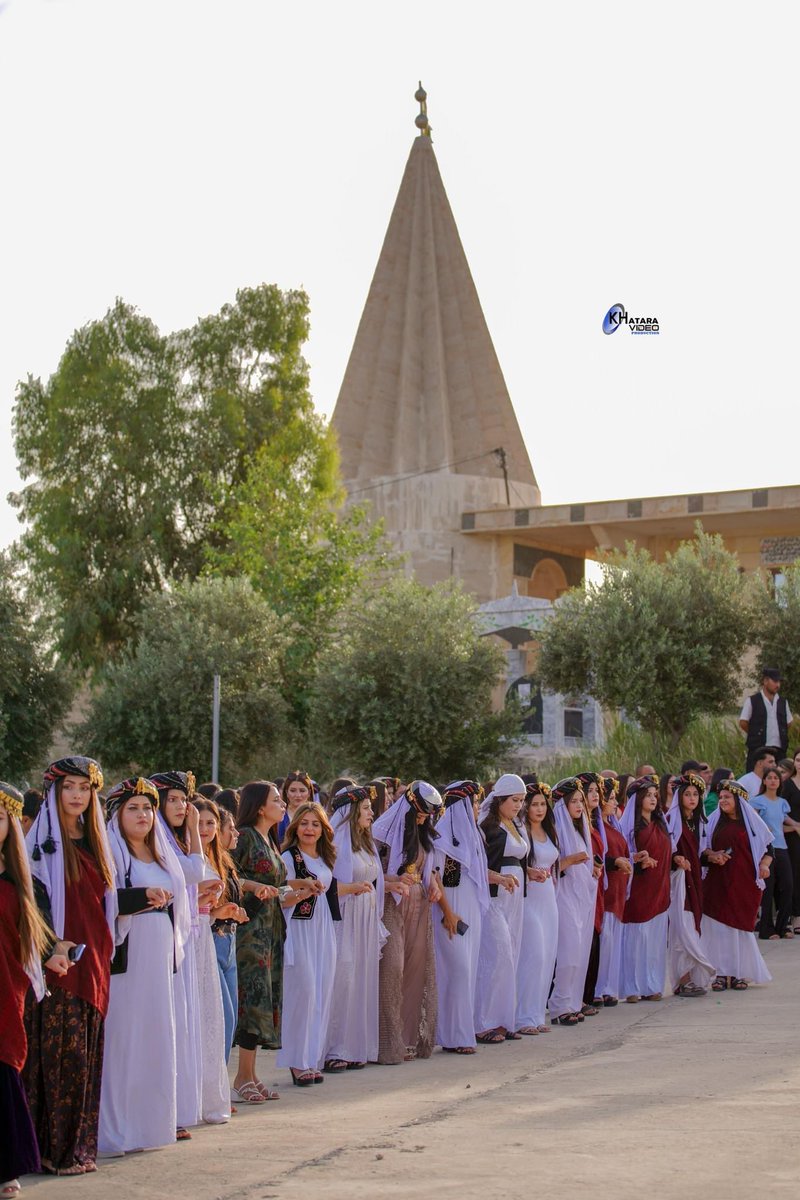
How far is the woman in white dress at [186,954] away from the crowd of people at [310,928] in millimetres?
13

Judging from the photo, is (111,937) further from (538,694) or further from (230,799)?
(538,694)

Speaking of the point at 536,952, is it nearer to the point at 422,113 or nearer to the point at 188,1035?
the point at 188,1035

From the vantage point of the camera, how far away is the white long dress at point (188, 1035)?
7.30 metres

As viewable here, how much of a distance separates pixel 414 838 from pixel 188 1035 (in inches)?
106

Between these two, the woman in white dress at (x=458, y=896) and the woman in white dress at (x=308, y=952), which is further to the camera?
the woman in white dress at (x=458, y=896)

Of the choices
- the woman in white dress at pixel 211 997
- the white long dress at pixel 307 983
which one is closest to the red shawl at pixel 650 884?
the white long dress at pixel 307 983

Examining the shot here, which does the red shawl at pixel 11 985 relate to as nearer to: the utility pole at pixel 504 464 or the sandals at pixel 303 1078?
the sandals at pixel 303 1078

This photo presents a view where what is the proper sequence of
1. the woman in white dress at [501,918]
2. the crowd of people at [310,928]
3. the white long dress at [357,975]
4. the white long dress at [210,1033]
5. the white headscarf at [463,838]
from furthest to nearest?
1. the woman in white dress at [501,918]
2. the white headscarf at [463,838]
3. the white long dress at [357,975]
4. the white long dress at [210,1033]
5. the crowd of people at [310,928]

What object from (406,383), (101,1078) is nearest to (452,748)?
(101,1078)

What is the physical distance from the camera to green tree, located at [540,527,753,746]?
2431cm

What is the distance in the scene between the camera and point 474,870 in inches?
400

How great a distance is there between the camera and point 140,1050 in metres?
6.90

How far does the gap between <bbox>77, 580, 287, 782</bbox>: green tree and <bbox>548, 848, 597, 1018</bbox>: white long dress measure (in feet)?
56.6

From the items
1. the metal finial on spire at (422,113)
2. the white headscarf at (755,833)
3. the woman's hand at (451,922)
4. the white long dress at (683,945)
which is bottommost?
the white long dress at (683,945)
